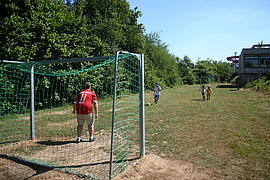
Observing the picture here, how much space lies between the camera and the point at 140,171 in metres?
3.75

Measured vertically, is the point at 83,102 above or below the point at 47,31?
below

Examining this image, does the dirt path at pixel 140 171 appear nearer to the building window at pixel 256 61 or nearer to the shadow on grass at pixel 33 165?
the shadow on grass at pixel 33 165

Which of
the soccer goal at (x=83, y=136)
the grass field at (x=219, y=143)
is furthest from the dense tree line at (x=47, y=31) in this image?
the grass field at (x=219, y=143)

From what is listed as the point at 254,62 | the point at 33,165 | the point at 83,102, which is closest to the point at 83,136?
the point at 83,102

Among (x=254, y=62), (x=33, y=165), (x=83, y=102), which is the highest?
(x=254, y=62)

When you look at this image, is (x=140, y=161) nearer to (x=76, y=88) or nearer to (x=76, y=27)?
(x=76, y=88)

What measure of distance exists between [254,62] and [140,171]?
3165cm

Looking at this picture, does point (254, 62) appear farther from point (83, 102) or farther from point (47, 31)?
point (83, 102)

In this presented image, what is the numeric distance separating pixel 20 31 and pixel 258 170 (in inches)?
462

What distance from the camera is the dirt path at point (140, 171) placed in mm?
3564

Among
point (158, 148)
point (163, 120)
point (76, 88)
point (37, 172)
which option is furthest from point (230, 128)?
point (76, 88)

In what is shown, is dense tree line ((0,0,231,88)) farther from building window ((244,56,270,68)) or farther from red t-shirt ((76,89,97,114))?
building window ((244,56,270,68))

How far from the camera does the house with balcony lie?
28956 mm

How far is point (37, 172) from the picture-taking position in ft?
12.5
